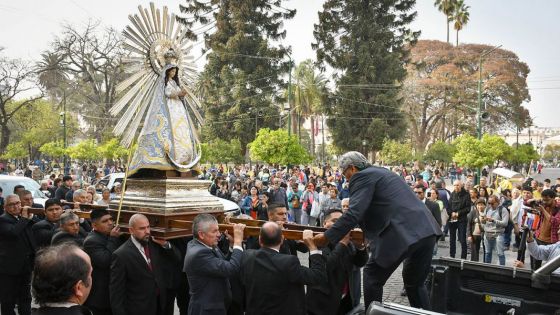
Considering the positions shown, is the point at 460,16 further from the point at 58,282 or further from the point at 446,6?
the point at 58,282

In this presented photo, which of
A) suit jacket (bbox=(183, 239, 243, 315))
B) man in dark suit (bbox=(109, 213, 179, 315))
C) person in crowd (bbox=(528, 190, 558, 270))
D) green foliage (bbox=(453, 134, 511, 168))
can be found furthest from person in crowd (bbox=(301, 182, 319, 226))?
green foliage (bbox=(453, 134, 511, 168))

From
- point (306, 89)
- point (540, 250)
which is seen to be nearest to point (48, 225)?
point (540, 250)

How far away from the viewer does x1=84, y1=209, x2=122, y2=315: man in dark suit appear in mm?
4711

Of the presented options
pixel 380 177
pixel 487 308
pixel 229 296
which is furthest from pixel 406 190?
pixel 229 296

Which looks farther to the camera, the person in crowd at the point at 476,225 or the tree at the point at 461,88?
the tree at the point at 461,88

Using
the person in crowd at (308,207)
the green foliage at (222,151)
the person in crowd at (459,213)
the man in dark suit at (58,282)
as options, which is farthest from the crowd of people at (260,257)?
the green foliage at (222,151)

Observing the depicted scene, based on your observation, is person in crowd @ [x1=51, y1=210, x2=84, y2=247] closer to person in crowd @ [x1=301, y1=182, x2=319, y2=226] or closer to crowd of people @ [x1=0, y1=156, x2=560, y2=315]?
crowd of people @ [x1=0, y1=156, x2=560, y2=315]

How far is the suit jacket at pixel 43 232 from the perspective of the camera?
5.65 m

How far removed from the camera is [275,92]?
3850 centimetres

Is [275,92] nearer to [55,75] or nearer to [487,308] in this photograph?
[55,75]

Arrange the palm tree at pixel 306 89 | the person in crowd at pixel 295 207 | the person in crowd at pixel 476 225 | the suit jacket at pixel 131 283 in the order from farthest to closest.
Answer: the palm tree at pixel 306 89
the person in crowd at pixel 295 207
the person in crowd at pixel 476 225
the suit jacket at pixel 131 283

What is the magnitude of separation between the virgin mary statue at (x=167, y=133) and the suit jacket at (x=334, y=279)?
2.12 m

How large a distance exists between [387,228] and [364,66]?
3429 cm

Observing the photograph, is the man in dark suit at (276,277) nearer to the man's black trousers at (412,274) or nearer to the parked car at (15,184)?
the man's black trousers at (412,274)
